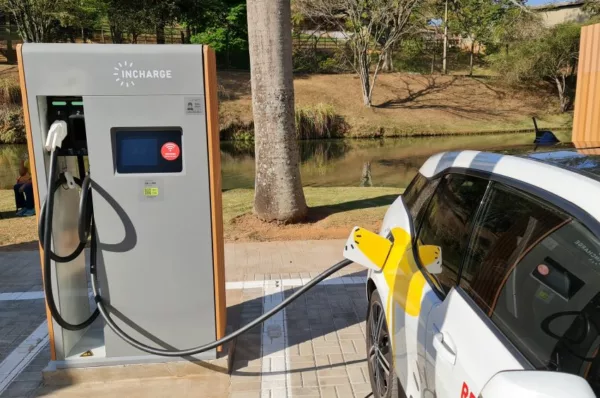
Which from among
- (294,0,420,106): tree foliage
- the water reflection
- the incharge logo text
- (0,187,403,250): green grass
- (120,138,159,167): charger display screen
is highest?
(294,0,420,106): tree foliage

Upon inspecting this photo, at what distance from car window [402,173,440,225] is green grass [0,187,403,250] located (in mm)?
4456

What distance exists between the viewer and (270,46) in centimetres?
733

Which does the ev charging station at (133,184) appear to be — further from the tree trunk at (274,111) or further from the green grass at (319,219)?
the tree trunk at (274,111)

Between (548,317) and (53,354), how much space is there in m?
3.25

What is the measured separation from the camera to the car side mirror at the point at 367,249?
9.41 ft

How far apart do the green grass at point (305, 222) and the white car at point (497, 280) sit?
492 cm

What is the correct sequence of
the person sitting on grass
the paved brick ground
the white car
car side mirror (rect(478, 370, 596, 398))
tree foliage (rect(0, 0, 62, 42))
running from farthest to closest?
tree foliage (rect(0, 0, 62, 42)) → the person sitting on grass → the paved brick ground → the white car → car side mirror (rect(478, 370, 596, 398))

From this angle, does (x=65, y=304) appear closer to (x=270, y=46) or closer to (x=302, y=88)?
(x=270, y=46)

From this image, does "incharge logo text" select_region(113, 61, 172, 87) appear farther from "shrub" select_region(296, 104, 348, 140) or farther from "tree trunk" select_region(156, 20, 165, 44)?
"tree trunk" select_region(156, 20, 165, 44)

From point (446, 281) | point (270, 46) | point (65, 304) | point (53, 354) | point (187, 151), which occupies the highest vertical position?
point (270, 46)

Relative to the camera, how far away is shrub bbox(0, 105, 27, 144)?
82.9 ft

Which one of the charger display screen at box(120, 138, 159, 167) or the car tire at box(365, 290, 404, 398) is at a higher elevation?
the charger display screen at box(120, 138, 159, 167)

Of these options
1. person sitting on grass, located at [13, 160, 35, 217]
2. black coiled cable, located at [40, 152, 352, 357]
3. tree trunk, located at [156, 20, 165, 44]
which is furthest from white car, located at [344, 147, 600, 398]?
tree trunk, located at [156, 20, 165, 44]

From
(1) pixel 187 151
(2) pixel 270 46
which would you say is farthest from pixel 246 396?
(2) pixel 270 46
